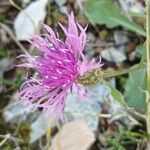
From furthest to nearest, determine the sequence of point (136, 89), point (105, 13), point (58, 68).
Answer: point (105, 13) → point (136, 89) → point (58, 68)

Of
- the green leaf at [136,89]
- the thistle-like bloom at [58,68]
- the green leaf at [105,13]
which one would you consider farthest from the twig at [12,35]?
the thistle-like bloom at [58,68]

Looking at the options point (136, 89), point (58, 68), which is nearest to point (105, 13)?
point (136, 89)

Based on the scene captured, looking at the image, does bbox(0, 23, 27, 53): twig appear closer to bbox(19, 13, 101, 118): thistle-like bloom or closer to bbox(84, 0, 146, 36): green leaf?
bbox(84, 0, 146, 36): green leaf

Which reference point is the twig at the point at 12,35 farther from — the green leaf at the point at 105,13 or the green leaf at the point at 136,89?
the green leaf at the point at 136,89

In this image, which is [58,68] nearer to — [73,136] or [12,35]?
[73,136]

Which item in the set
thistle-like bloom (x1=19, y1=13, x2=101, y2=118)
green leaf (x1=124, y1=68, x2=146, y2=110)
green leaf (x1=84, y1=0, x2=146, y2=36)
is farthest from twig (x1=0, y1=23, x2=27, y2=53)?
thistle-like bloom (x1=19, y1=13, x2=101, y2=118)

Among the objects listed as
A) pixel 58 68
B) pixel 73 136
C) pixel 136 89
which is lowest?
pixel 73 136
